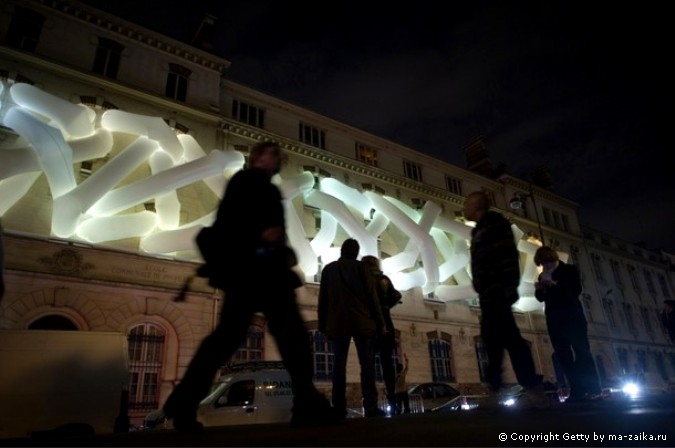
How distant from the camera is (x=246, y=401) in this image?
916 centimetres

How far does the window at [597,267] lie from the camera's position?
35.2 metres

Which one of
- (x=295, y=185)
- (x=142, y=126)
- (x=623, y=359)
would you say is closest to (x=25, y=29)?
(x=142, y=126)

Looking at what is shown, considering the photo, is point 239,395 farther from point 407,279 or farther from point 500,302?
point 407,279

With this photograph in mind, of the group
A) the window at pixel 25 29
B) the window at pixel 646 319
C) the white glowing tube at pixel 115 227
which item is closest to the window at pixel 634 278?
the window at pixel 646 319

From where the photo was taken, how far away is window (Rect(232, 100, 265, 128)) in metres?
20.6

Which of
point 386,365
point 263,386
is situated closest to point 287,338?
point 386,365

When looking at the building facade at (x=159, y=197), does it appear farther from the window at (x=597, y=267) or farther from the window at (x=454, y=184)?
the window at (x=597, y=267)

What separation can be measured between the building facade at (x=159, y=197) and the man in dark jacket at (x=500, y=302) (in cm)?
894

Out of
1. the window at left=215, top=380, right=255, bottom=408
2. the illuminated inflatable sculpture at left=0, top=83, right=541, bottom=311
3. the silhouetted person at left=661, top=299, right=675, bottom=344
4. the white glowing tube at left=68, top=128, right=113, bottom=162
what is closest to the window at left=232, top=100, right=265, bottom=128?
the illuminated inflatable sculpture at left=0, top=83, right=541, bottom=311

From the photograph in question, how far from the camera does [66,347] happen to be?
26.3ft

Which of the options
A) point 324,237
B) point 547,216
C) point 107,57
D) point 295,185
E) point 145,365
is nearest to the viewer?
point 145,365

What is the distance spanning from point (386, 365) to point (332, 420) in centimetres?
361

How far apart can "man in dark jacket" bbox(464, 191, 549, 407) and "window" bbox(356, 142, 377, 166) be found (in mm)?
20212

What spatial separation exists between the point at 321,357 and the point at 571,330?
14210 millimetres
